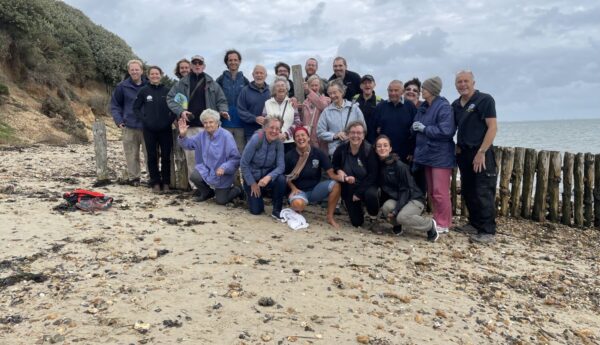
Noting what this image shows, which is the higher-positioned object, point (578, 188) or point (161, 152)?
point (161, 152)

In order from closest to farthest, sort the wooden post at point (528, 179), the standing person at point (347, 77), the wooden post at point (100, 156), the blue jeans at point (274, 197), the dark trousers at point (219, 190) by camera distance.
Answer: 1. the blue jeans at point (274, 197)
2. the dark trousers at point (219, 190)
3. the wooden post at point (528, 179)
4. the standing person at point (347, 77)
5. the wooden post at point (100, 156)

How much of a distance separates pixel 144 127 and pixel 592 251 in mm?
7497

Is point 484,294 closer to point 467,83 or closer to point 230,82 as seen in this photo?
point 467,83

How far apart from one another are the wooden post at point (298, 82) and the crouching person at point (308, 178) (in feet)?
5.91

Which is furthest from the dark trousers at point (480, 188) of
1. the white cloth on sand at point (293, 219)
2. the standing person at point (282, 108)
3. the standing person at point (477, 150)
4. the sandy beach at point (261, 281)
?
the standing person at point (282, 108)

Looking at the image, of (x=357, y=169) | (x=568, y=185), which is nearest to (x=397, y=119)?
(x=357, y=169)

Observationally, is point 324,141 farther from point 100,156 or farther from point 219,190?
point 100,156

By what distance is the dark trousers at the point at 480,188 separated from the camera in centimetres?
671

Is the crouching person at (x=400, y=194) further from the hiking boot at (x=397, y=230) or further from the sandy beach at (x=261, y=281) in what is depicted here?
the sandy beach at (x=261, y=281)

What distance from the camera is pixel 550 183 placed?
833cm

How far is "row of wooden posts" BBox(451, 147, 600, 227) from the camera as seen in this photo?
8.22 metres

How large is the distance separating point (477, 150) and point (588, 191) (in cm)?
319

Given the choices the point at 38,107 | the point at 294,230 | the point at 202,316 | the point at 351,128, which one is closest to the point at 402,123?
Result: the point at 351,128

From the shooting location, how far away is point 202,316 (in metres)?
3.76
